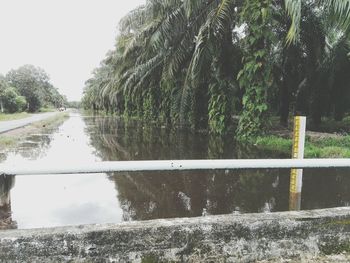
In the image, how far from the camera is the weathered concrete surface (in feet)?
7.20

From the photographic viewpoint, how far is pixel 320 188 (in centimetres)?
557

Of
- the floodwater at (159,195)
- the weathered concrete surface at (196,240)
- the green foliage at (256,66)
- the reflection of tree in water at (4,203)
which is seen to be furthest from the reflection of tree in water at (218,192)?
the green foliage at (256,66)

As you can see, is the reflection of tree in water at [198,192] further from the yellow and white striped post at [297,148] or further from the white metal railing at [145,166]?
the white metal railing at [145,166]

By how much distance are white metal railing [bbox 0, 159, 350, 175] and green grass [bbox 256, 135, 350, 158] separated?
539 centimetres

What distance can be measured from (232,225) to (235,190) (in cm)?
318

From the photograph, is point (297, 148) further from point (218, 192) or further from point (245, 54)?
point (245, 54)

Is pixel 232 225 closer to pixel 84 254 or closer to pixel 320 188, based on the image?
pixel 84 254

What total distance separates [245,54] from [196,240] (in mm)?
9413

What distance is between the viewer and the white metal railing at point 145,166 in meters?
2.33

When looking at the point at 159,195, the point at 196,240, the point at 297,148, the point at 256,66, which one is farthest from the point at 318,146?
the point at 196,240

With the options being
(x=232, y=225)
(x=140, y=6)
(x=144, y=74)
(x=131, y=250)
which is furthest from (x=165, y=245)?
(x=144, y=74)

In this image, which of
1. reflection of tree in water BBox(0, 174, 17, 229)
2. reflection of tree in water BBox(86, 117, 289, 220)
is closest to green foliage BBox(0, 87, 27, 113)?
reflection of tree in water BBox(86, 117, 289, 220)

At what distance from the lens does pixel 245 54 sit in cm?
1098

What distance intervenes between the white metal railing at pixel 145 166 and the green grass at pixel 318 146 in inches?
212
